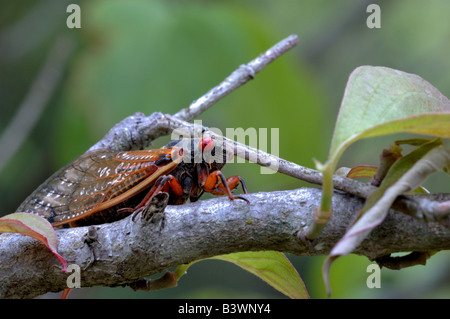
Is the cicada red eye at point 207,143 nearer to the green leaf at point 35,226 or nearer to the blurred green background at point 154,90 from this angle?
the green leaf at point 35,226

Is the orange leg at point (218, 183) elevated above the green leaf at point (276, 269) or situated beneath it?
elevated above

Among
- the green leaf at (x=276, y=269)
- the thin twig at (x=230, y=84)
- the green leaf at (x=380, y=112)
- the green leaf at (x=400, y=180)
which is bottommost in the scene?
the green leaf at (x=276, y=269)

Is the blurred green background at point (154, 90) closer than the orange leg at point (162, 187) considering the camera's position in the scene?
No

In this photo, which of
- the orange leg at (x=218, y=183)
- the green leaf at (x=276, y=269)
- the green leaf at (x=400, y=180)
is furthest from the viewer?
the orange leg at (x=218, y=183)

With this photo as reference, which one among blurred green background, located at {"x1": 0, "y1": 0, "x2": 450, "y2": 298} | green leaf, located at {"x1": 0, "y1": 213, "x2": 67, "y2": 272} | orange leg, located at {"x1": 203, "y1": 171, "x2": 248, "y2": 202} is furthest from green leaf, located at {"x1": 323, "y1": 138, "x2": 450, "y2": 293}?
blurred green background, located at {"x1": 0, "y1": 0, "x2": 450, "y2": 298}

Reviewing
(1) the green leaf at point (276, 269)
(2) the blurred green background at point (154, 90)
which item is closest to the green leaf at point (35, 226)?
(1) the green leaf at point (276, 269)

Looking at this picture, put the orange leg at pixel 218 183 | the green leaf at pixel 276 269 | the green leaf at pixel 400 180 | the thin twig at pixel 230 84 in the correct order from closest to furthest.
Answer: the green leaf at pixel 400 180 < the green leaf at pixel 276 269 < the orange leg at pixel 218 183 < the thin twig at pixel 230 84

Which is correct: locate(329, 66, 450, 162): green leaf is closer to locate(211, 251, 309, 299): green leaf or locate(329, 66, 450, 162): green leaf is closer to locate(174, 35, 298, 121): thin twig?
locate(211, 251, 309, 299): green leaf
